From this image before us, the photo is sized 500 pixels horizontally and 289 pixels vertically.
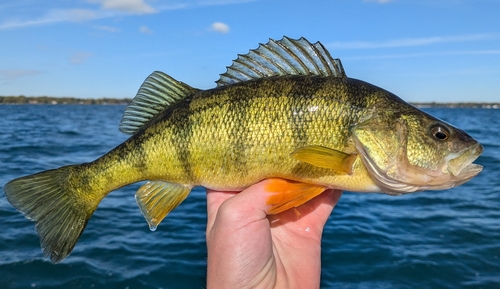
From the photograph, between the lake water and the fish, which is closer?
the fish

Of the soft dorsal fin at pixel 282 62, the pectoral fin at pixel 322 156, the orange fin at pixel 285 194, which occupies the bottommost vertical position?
the orange fin at pixel 285 194

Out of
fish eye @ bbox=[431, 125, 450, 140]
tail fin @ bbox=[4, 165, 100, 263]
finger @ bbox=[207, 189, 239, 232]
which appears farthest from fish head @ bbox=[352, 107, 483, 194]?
tail fin @ bbox=[4, 165, 100, 263]

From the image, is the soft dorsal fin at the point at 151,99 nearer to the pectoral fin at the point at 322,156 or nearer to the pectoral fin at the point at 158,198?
the pectoral fin at the point at 158,198

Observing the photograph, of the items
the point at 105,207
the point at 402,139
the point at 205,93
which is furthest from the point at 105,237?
the point at 402,139

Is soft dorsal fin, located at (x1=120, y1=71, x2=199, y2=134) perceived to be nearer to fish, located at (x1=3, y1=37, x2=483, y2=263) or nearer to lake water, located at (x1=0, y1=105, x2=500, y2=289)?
fish, located at (x1=3, y1=37, x2=483, y2=263)

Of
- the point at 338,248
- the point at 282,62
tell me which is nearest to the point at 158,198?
the point at 282,62

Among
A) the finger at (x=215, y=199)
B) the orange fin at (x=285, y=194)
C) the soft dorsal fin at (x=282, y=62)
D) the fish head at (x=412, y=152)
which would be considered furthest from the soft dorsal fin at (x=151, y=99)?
the fish head at (x=412, y=152)

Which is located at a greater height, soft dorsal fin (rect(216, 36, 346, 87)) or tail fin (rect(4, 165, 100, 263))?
soft dorsal fin (rect(216, 36, 346, 87))
